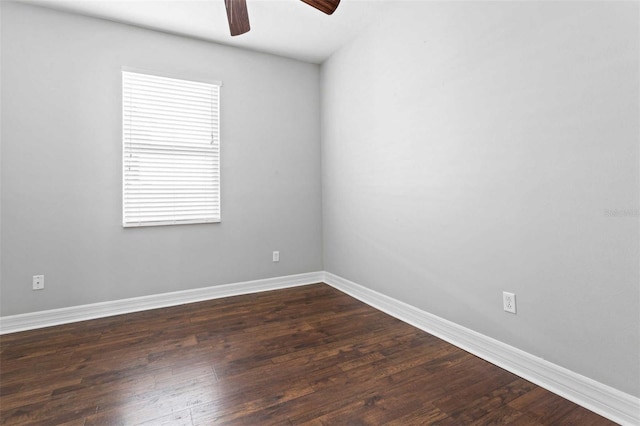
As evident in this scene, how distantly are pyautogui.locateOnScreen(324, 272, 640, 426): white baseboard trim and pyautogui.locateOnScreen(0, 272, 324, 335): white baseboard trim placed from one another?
139 cm

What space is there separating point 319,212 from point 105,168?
222cm

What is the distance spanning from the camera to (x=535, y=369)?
5.40 feet

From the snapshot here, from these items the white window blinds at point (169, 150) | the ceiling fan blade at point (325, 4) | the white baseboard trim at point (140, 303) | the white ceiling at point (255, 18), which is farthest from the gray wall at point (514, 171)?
the white window blinds at point (169, 150)

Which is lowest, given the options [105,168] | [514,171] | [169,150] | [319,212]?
[319,212]

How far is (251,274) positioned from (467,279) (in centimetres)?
221

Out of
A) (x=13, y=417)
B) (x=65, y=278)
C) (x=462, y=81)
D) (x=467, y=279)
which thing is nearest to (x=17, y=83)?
(x=65, y=278)

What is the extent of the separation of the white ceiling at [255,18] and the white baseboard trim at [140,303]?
2538 mm

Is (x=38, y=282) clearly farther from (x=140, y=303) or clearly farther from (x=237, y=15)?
(x=237, y=15)

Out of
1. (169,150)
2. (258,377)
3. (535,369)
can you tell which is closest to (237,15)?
(169,150)

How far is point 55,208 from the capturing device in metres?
2.59

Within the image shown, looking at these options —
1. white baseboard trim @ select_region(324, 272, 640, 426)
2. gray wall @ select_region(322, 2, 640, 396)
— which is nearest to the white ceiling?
gray wall @ select_region(322, 2, 640, 396)

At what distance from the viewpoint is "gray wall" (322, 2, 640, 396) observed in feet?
4.47

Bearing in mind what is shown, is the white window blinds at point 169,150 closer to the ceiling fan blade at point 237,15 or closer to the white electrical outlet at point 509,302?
the ceiling fan blade at point 237,15

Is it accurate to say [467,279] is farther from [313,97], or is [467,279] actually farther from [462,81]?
[313,97]
